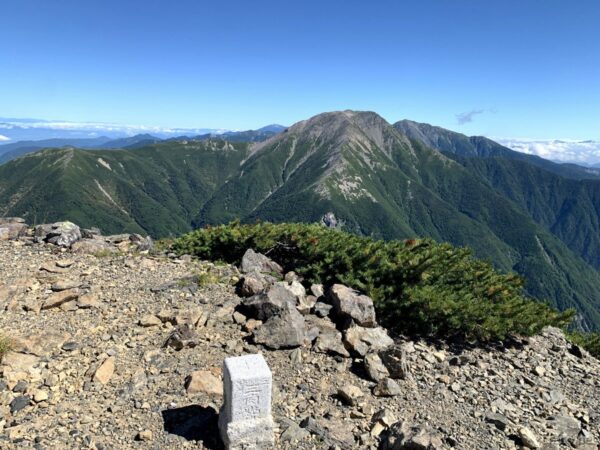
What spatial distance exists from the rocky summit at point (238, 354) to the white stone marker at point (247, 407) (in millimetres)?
416

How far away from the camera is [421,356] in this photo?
1012cm

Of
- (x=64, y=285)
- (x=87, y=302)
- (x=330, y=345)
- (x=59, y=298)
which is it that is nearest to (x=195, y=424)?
(x=330, y=345)

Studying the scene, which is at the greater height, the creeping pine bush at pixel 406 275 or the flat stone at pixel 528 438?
the creeping pine bush at pixel 406 275

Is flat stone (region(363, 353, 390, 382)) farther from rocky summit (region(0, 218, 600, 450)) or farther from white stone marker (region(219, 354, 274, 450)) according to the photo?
white stone marker (region(219, 354, 274, 450))

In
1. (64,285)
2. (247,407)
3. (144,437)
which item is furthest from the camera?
(64,285)

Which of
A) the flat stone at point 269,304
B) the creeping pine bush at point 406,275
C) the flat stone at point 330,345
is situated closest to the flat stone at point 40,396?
the flat stone at point 269,304

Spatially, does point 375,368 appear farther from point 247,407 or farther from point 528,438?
point 247,407

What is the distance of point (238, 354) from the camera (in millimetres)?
8961

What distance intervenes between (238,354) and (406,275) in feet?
19.0

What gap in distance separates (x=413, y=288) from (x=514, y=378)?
3.32 m

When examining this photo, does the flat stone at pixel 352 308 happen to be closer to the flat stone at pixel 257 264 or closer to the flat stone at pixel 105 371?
the flat stone at pixel 257 264

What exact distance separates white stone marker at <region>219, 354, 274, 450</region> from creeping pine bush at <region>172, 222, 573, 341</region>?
17.9 feet

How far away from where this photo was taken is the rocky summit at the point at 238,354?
279 inches

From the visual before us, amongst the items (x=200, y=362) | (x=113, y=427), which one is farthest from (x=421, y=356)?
(x=113, y=427)
